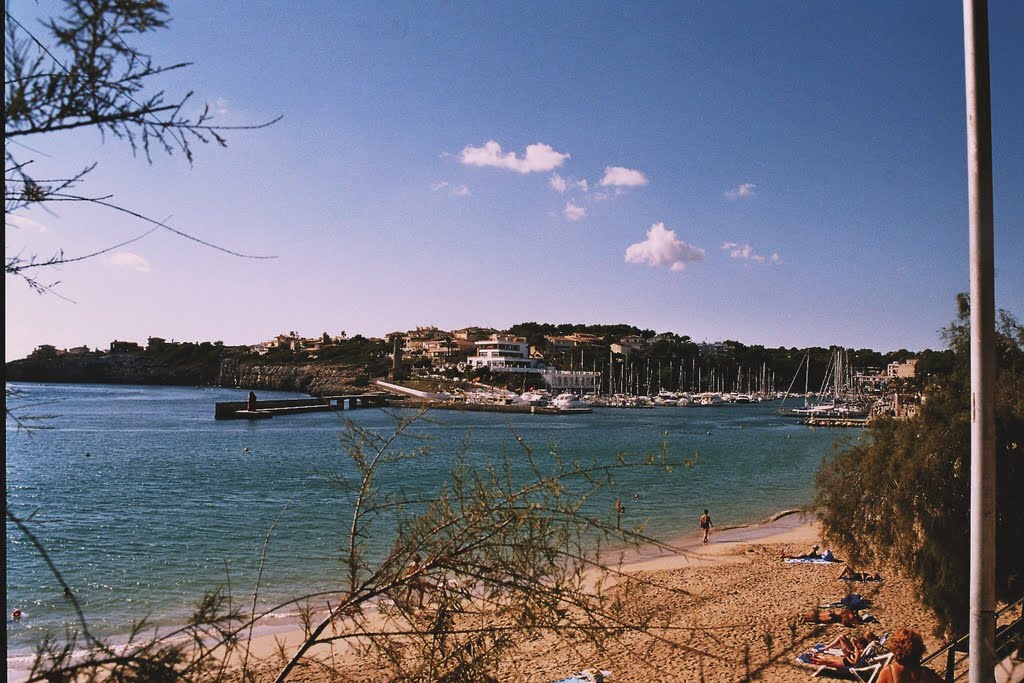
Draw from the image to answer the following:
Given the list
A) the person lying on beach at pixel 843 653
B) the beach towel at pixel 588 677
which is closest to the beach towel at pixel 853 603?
the person lying on beach at pixel 843 653

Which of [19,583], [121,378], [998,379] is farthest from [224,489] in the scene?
[121,378]

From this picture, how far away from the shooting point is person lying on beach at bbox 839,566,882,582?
54.9 ft

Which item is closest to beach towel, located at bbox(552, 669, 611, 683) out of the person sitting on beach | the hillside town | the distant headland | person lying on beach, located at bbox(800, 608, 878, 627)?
person lying on beach, located at bbox(800, 608, 878, 627)

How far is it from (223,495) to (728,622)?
82.7 feet

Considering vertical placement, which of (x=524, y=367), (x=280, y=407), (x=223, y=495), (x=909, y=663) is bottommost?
(x=223, y=495)

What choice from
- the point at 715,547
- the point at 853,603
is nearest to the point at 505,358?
the point at 715,547

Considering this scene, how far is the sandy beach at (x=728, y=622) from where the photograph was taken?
11.3 metres

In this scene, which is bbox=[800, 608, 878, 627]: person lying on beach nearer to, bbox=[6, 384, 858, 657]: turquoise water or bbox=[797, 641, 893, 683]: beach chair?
bbox=[797, 641, 893, 683]: beach chair

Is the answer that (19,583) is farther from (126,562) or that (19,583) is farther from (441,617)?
(441,617)

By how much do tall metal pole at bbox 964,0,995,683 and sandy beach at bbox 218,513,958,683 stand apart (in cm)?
373

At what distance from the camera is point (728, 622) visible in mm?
14398

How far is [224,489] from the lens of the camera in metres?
33.9

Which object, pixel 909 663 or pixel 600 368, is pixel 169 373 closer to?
pixel 600 368

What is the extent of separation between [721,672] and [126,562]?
17225 millimetres
